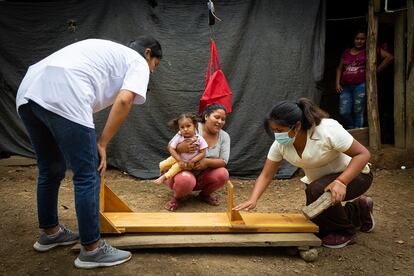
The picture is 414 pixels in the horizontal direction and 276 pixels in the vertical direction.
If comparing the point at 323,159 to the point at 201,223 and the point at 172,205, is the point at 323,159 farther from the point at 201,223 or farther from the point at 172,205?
the point at 172,205

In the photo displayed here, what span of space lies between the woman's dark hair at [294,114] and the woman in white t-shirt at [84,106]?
858 mm

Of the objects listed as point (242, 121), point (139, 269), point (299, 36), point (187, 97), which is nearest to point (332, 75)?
point (299, 36)

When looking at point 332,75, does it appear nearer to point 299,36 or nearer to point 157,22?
point 299,36

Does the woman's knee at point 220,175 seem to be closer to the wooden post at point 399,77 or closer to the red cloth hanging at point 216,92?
the red cloth hanging at point 216,92

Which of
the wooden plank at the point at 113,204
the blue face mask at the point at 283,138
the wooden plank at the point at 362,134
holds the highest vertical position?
the blue face mask at the point at 283,138

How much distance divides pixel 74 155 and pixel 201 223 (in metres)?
1.03

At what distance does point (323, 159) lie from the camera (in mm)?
2908

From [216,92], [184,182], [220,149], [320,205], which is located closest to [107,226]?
[184,182]

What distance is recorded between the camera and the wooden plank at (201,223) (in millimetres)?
2840

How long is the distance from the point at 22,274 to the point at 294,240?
1.70m

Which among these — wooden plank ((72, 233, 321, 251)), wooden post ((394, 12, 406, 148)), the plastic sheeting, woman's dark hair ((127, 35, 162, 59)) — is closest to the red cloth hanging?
the plastic sheeting

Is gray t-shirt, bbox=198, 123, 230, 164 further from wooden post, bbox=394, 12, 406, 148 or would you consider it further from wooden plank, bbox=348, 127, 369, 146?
wooden post, bbox=394, 12, 406, 148

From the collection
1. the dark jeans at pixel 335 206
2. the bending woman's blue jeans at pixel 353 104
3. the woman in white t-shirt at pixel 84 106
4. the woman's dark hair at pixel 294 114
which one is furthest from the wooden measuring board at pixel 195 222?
the bending woman's blue jeans at pixel 353 104

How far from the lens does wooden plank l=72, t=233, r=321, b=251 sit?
2721 mm
